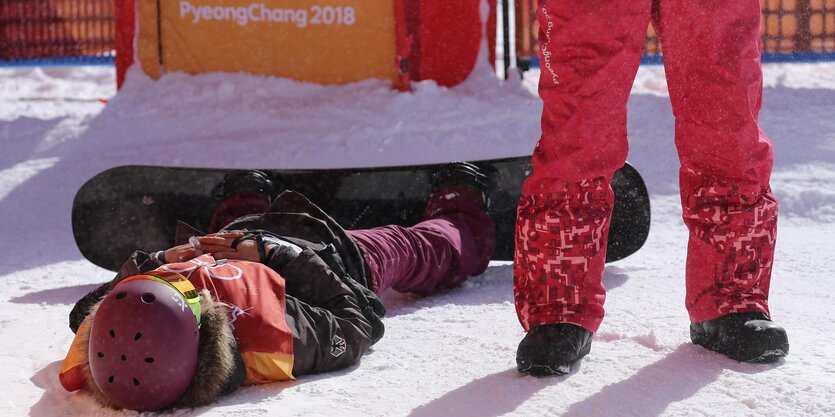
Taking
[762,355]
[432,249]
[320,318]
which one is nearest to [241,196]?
[432,249]

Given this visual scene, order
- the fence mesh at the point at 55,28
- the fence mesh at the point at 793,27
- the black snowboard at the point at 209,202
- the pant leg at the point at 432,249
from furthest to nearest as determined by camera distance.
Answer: the fence mesh at the point at 55,28, the fence mesh at the point at 793,27, the black snowboard at the point at 209,202, the pant leg at the point at 432,249

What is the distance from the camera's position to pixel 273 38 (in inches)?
219

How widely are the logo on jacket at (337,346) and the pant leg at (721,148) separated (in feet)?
2.47

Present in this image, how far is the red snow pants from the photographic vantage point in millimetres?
1915

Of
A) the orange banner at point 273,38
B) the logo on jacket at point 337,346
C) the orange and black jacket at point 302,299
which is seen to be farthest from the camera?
the orange banner at point 273,38

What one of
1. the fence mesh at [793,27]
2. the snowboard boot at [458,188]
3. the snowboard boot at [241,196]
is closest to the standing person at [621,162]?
the snowboard boot at [458,188]

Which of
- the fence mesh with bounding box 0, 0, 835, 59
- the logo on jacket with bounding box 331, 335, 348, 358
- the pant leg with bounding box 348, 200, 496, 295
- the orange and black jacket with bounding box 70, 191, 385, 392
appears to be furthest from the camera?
the fence mesh with bounding box 0, 0, 835, 59

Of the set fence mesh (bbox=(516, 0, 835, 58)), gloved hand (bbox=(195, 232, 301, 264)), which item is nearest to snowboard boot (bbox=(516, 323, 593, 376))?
gloved hand (bbox=(195, 232, 301, 264))

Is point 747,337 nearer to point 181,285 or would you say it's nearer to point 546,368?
point 546,368

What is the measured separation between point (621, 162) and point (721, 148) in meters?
0.20

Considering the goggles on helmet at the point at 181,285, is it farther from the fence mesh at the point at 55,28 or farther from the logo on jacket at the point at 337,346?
the fence mesh at the point at 55,28

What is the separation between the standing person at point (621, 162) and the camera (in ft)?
6.29

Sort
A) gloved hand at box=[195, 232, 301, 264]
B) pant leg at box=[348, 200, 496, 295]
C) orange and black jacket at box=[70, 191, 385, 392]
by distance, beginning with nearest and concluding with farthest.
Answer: orange and black jacket at box=[70, 191, 385, 392] → gloved hand at box=[195, 232, 301, 264] → pant leg at box=[348, 200, 496, 295]

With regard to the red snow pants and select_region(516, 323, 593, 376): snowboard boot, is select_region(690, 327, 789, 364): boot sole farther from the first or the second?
select_region(516, 323, 593, 376): snowboard boot
